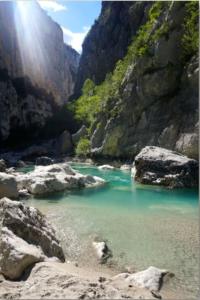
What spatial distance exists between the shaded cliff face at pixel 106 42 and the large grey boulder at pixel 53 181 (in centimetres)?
6067

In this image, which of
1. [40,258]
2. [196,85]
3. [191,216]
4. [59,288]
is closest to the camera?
[59,288]

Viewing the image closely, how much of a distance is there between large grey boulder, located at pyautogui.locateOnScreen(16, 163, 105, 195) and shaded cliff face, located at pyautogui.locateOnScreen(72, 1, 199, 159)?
13.0 m

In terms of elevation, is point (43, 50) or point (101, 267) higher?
point (43, 50)

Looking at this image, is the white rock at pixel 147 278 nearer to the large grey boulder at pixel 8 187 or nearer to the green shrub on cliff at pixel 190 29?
the large grey boulder at pixel 8 187

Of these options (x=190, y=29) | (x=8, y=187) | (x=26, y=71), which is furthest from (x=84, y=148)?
(x=26, y=71)

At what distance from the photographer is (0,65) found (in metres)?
92.8

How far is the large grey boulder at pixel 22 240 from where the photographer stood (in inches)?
370

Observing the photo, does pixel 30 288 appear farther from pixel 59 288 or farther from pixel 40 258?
pixel 40 258

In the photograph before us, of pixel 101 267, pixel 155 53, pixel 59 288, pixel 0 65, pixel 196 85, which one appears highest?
pixel 0 65

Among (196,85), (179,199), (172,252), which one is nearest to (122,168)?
(196,85)

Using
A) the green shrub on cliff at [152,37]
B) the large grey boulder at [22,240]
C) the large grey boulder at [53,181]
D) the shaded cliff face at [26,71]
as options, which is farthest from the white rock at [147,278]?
the shaded cliff face at [26,71]

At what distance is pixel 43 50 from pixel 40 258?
106m

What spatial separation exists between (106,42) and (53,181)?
249 ft

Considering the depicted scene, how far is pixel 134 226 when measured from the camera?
15953 millimetres
